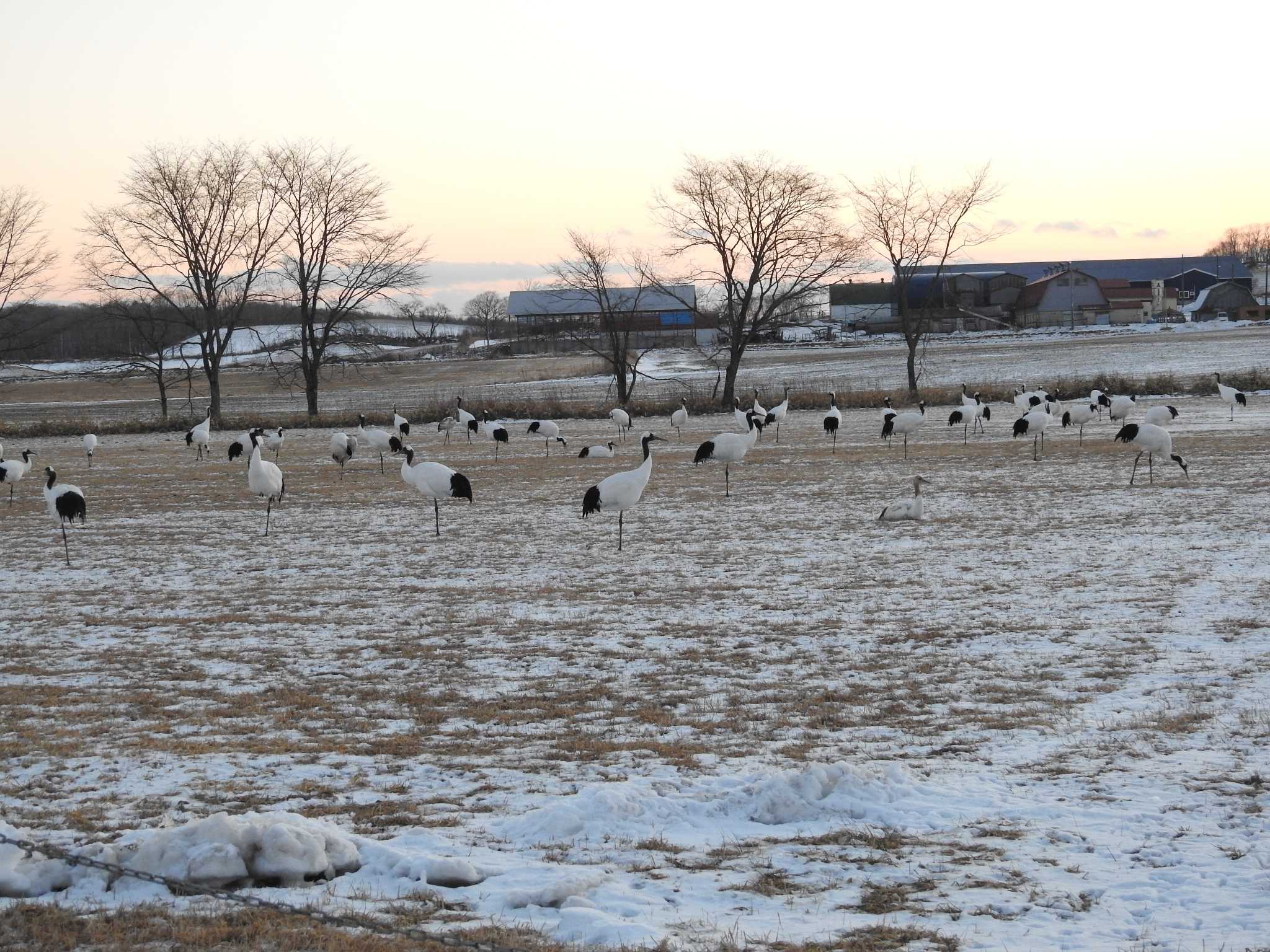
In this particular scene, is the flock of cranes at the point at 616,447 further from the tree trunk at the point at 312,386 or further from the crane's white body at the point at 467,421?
the tree trunk at the point at 312,386

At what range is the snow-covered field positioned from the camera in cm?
473

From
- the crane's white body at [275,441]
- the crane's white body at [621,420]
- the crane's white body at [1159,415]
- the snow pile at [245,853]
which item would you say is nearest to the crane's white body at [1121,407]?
the crane's white body at [1159,415]

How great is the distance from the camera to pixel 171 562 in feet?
48.1

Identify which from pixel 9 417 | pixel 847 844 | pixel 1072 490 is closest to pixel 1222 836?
pixel 847 844

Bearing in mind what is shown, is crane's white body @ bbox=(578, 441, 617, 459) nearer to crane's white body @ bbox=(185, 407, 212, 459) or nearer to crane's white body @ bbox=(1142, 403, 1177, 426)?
crane's white body @ bbox=(185, 407, 212, 459)

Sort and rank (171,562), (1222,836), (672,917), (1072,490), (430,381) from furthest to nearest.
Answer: (430,381)
(1072,490)
(171,562)
(1222,836)
(672,917)

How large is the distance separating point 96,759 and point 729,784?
3.75 m

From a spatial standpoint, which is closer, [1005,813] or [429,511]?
[1005,813]

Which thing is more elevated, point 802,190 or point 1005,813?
point 802,190

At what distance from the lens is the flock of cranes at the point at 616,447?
15953mm

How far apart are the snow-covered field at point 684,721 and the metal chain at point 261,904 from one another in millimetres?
82

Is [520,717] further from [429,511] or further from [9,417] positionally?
[9,417]

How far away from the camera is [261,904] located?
4238 mm

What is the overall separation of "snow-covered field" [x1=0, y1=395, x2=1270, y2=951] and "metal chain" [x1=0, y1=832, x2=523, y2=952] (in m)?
0.08
